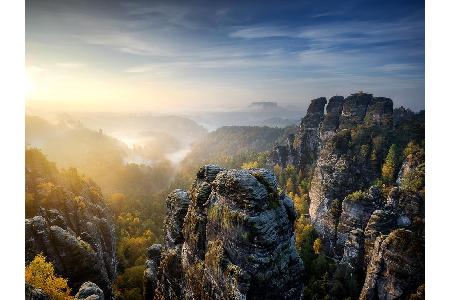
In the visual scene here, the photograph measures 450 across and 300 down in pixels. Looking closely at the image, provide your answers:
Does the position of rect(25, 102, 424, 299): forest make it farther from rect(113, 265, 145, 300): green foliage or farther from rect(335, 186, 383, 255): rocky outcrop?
rect(335, 186, 383, 255): rocky outcrop

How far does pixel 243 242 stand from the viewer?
27.2 feet

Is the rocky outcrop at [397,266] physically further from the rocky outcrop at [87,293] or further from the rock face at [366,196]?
the rocky outcrop at [87,293]

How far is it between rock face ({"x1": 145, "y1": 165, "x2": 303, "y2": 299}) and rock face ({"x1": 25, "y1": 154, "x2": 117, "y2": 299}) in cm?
564

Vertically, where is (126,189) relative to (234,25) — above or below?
below

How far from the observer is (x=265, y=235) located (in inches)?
321

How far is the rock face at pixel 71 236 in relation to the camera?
1280cm

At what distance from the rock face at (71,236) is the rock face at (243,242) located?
5.64m

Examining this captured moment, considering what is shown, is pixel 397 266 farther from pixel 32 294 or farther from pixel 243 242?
pixel 32 294

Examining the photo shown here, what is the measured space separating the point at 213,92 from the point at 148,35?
2497 mm

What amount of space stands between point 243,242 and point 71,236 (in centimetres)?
866

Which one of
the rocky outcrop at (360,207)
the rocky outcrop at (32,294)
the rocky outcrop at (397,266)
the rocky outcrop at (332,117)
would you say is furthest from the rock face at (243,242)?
the rocky outcrop at (332,117)

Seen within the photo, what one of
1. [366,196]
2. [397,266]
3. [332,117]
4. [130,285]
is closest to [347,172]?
[366,196]
